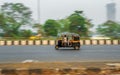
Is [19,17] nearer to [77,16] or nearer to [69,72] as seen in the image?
[77,16]

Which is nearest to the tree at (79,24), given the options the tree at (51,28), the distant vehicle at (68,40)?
the tree at (51,28)

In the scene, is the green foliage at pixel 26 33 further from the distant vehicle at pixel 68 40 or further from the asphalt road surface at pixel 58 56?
the asphalt road surface at pixel 58 56

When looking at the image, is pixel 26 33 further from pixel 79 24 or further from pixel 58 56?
pixel 58 56

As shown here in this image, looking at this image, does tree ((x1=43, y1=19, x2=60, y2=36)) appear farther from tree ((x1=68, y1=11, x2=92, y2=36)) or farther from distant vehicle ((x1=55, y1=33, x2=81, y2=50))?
distant vehicle ((x1=55, y1=33, x2=81, y2=50))

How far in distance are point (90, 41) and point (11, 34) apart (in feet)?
81.7

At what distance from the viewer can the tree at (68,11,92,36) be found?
7524 centimetres

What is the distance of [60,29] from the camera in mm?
79625

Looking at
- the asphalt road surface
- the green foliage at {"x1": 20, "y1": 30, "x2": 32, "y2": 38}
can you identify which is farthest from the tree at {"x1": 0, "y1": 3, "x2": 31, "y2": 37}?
the asphalt road surface

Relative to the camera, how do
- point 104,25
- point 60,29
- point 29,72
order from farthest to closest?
point 104,25 < point 60,29 < point 29,72

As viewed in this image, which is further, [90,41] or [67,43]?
[90,41]

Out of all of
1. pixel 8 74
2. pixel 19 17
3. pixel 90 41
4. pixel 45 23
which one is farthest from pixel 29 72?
pixel 19 17

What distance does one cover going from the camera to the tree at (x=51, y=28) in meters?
72.3

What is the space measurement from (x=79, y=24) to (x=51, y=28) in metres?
5.55

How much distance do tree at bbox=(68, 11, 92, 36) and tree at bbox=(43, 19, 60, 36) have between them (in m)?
3.18
